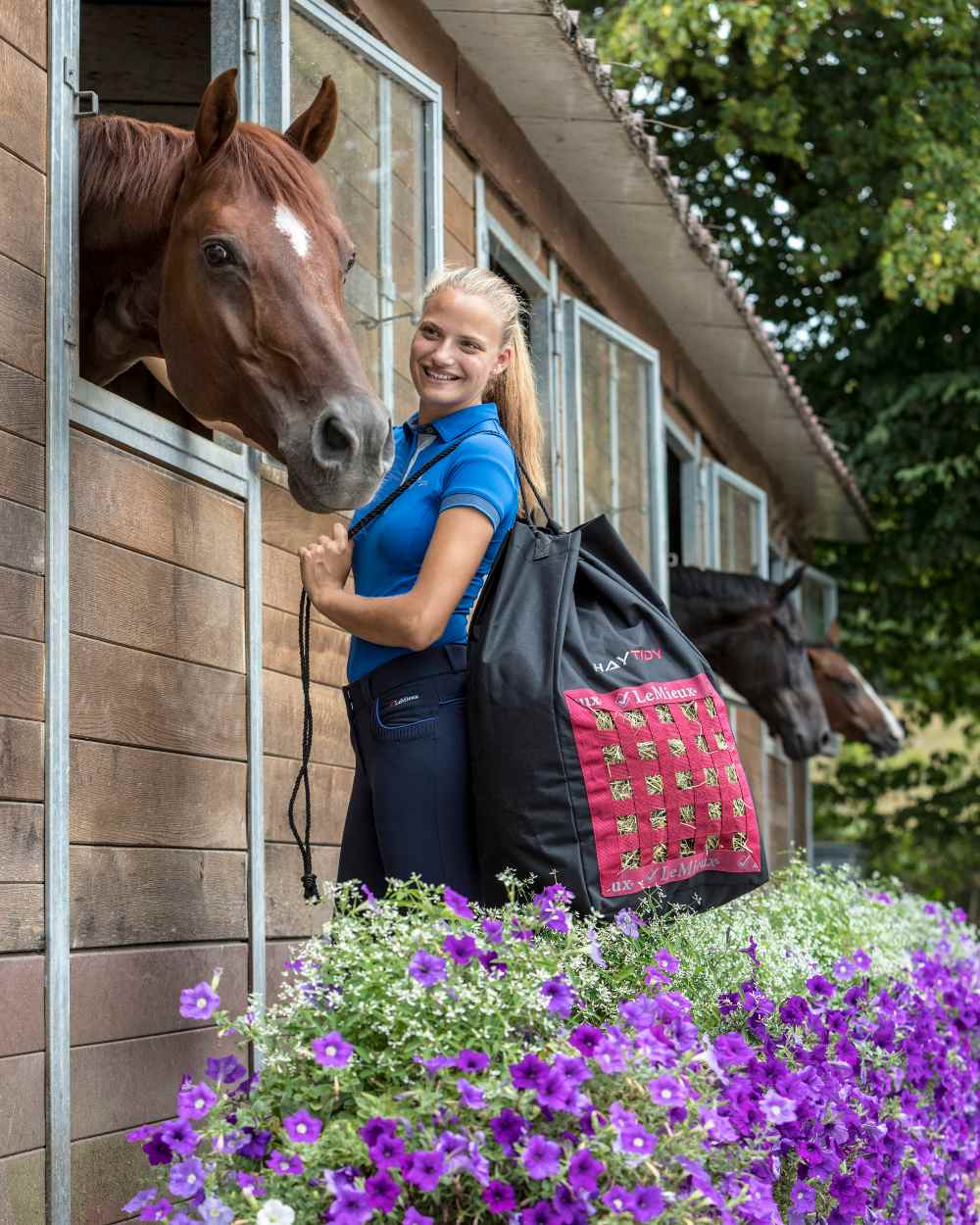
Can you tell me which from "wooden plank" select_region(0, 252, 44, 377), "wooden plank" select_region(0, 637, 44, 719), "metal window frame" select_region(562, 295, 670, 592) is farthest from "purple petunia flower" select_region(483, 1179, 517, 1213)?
"metal window frame" select_region(562, 295, 670, 592)

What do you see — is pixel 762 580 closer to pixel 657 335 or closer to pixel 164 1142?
pixel 657 335

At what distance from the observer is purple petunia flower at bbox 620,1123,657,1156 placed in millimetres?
2180

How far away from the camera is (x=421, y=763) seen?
8.80 feet

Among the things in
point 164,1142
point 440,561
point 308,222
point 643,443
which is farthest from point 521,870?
point 643,443

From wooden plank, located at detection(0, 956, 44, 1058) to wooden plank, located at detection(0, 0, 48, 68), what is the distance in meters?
1.52

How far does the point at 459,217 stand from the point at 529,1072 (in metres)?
3.78

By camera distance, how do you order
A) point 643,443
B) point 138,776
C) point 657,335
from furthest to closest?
point 657,335 → point 643,443 → point 138,776

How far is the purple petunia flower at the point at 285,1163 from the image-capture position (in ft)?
7.05

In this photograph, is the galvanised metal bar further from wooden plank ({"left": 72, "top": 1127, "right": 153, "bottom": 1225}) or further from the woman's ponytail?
the woman's ponytail

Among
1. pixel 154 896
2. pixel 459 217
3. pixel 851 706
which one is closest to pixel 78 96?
pixel 154 896

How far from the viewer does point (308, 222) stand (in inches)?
119

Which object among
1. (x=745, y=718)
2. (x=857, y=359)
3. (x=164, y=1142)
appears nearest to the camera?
(x=164, y=1142)

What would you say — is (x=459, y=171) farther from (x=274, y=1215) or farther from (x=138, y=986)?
(x=274, y=1215)

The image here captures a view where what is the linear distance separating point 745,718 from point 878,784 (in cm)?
659
